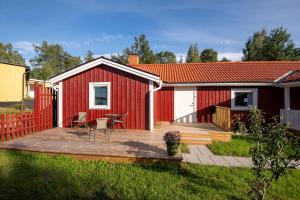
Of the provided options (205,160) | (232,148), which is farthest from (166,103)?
(205,160)

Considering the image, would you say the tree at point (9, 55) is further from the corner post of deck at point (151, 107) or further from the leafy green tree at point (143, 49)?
the corner post of deck at point (151, 107)

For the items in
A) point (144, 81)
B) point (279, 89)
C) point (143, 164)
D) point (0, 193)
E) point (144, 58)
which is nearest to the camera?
Answer: point (0, 193)

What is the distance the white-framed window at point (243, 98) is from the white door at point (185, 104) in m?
2.26

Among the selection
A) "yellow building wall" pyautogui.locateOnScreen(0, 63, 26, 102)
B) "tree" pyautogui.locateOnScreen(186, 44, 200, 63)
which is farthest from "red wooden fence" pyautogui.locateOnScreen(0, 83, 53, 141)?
"tree" pyautogui.locateOnScreen(186, 44, 200, 63)

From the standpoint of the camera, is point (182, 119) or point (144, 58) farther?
point (144, 58)

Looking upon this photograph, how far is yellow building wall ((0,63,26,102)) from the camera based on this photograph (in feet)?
83.6

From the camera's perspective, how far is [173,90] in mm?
14367

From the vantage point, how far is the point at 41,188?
4.93 m

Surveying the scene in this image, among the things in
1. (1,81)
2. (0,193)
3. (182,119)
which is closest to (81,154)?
(0,193)

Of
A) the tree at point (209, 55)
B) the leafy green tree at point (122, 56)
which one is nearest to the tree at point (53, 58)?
the leafy green tree at point (122, 56)

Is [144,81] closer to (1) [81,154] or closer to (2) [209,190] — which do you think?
(1) [81,154]

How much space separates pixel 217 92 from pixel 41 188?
440 inches

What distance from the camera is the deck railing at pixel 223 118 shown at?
10430 millimetres

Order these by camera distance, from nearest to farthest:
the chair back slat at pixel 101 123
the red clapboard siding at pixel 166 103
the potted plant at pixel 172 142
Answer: the potted plant at pixel 172 142
the chair back slat at pixel 101 123
the red clapboard siding at pixel 166 103
